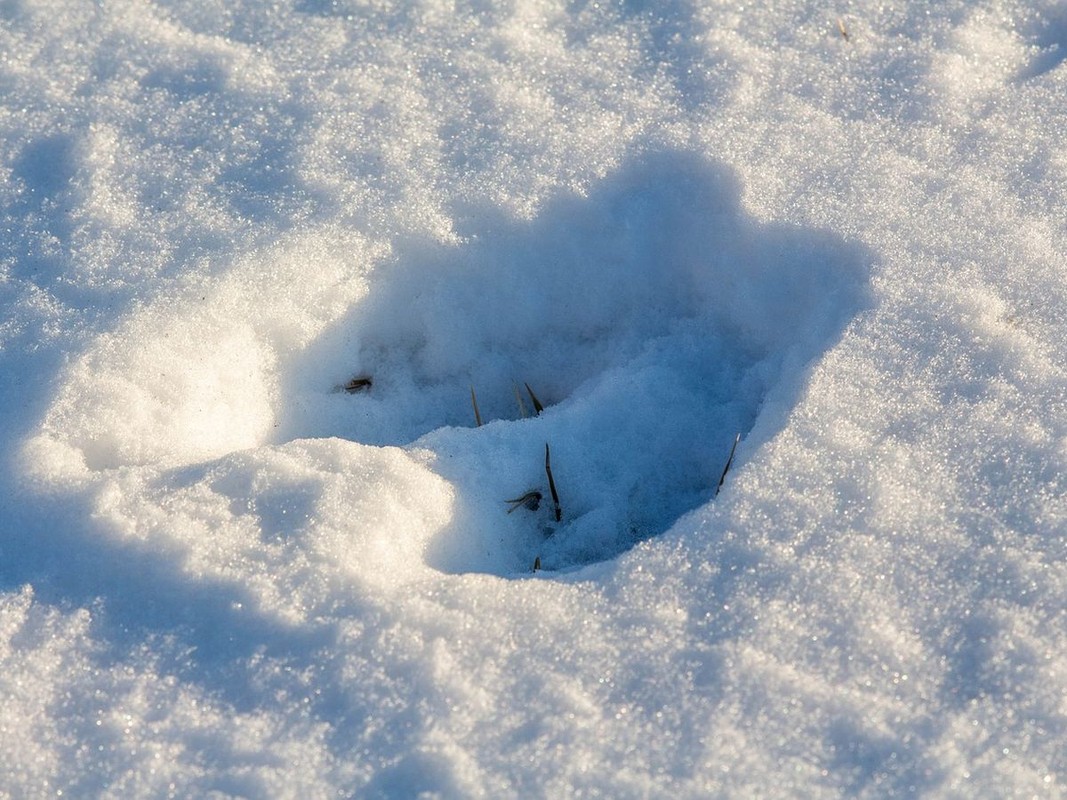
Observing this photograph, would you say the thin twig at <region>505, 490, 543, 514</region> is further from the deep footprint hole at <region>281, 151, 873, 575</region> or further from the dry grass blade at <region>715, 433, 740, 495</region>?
the dry grass blade at <region>715, 433, 740, 495</region>

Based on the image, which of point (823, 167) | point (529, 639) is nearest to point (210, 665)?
point (529, 639)

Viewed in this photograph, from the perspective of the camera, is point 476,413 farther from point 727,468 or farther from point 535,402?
point 727,468

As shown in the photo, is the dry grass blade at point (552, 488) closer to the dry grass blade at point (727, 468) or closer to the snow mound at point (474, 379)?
the snow mound at point (474, 379)

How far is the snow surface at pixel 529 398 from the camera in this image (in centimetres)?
157

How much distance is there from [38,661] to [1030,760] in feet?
4.98

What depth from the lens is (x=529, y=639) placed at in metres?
1.66

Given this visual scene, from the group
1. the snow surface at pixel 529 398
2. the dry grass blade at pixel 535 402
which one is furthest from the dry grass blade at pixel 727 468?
the dry grass blade at pixel 535 402

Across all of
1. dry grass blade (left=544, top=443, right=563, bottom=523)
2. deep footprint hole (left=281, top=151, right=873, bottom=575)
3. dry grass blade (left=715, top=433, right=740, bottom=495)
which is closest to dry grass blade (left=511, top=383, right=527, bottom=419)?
deep footprint hole (left=281, top=151, right=873, bottom=575)

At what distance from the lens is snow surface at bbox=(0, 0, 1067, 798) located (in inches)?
61.9

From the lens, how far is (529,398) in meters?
2.28

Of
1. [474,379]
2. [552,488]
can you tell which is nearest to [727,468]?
[552,488]

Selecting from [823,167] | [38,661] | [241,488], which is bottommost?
[38,661]

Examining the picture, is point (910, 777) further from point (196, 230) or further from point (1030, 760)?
point (196, 230)

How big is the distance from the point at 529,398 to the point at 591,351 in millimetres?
170
